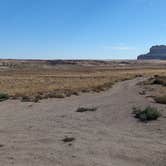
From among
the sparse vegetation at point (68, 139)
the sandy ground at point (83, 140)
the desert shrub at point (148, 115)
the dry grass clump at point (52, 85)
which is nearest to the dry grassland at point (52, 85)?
the dry grass clump at point (52, 85)

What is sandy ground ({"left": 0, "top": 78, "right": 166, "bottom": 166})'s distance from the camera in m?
11.2

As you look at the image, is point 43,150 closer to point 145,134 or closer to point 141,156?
point 141,156

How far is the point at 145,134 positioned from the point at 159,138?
0.87 meters

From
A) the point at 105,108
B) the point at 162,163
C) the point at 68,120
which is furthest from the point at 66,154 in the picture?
the point at 105,108

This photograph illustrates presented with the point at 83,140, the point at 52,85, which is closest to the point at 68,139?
the point at 83,140

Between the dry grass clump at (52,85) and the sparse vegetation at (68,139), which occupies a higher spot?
the sparse vegetation at (68,139)

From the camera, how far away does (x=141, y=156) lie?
11594 millimetres

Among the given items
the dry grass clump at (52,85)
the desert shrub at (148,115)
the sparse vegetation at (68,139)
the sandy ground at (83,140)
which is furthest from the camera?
the dry grass clump at (52,85)

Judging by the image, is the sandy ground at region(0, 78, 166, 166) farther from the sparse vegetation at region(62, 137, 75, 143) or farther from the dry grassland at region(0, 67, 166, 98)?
the dry grassland at region(0, 67, 166, 98)

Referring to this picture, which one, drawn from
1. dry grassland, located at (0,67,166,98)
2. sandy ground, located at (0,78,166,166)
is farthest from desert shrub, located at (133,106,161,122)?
dry grassland, located at (0,67,166,98)

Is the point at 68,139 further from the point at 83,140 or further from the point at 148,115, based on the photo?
the point at 148,115

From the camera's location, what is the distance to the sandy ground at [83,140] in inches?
441

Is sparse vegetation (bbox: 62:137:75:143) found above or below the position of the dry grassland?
above

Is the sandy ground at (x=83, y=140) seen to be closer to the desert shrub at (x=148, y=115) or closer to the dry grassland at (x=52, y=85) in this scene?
the desert shrub at (x=148, y=115)
